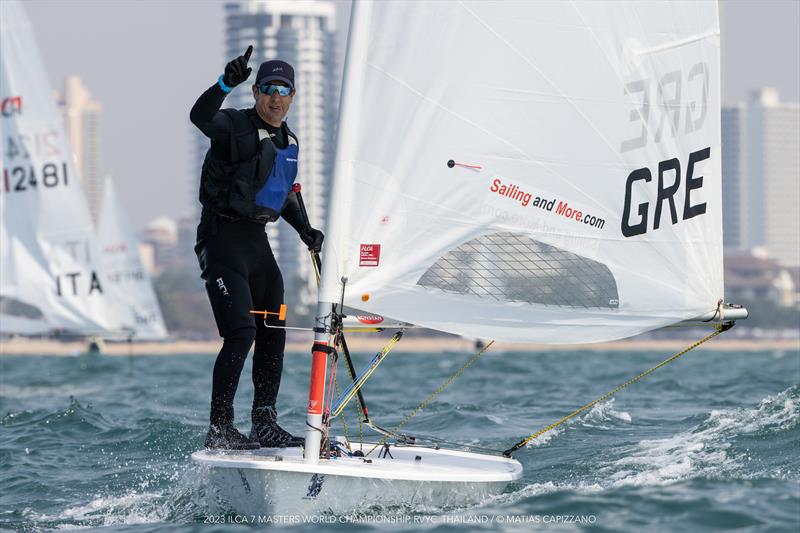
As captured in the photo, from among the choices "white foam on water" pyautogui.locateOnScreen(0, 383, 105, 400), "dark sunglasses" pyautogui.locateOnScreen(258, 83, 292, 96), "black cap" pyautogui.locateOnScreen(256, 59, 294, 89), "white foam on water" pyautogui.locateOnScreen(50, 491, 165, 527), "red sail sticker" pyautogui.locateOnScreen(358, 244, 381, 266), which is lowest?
"white foam on water" pyautogui.locateOnScreen(0, 383, 105, 400)

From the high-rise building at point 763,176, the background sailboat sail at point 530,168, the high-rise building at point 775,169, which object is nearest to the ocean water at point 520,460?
the background sailboat sail at point 530,168

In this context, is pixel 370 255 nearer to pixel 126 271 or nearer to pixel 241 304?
pixel 241 304

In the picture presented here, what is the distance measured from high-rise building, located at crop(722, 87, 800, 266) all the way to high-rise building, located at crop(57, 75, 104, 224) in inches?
3022

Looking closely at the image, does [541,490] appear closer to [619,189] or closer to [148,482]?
[619,189]

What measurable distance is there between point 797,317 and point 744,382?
90.1 metres

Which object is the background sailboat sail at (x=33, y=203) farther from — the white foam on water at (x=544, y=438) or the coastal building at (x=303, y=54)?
the coastal building at (x=303, y=54)

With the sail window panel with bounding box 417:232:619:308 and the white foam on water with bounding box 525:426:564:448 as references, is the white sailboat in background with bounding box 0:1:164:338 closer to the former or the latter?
the white foam on water with bounding box 525:426:564:448

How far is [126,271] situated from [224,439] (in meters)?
23.9

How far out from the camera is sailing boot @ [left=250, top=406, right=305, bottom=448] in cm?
648

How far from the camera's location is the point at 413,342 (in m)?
93.2

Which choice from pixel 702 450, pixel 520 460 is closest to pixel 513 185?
pixel 520 460

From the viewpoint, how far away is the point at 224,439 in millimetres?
6211

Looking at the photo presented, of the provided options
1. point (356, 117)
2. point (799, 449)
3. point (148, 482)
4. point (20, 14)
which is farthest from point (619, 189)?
point (20, 14)

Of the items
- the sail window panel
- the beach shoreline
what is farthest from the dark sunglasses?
the beach shoreline
